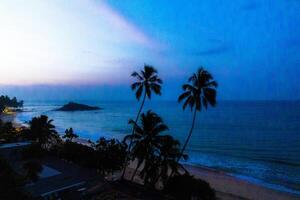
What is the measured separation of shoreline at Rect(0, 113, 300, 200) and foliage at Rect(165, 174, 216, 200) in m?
6.89

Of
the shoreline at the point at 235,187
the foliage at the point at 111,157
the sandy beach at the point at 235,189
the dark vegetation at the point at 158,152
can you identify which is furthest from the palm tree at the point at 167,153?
the shoreline at the point at 235,187

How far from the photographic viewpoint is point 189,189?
22078 millimetres

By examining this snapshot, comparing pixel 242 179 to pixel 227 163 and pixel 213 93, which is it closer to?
pixel 227 163

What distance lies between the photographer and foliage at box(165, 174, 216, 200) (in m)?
22.2

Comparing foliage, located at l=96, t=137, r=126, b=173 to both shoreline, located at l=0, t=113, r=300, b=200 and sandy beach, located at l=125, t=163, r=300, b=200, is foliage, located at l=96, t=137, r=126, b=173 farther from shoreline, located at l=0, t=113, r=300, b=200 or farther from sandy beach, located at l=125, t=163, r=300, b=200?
shoreline, located at l=0, t=113, r=300, b=200

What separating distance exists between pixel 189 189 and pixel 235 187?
43.5 ft

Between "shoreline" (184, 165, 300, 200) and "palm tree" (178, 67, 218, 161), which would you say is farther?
"shoreline" (184, 165, 300, 200)

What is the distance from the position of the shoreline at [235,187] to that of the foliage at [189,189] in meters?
6.89

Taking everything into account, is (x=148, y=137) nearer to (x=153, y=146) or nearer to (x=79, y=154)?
(x=153, y=146)

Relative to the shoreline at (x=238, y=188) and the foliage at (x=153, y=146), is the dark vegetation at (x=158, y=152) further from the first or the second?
the shoreline at (x=238, y=188)

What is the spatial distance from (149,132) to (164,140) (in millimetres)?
1472

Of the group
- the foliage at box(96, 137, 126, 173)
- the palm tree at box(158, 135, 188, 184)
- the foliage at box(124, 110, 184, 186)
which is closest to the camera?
the palm tree at box(158, 135, 188, 184)

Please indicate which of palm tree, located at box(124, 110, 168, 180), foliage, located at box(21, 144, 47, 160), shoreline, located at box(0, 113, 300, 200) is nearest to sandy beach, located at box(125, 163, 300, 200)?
shoreline, located at box(0, 113, 300, 200)

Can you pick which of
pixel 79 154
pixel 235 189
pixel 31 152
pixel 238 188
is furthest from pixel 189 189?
pixel 31 152
